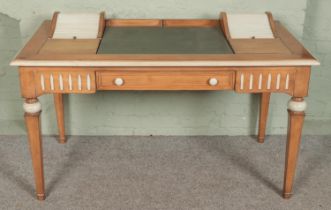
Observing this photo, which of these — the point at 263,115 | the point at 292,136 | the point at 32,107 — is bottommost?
the point at 263,115

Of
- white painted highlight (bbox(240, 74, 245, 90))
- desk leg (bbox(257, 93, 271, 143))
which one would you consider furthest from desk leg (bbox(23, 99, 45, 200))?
desk leg (bbox(257, 93, 271, 143))

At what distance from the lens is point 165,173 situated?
116 inches

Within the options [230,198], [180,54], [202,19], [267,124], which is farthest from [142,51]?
[267,124]

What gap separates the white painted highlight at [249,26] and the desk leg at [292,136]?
0.44 metres

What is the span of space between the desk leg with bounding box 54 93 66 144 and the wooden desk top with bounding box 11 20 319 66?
0.48 meters

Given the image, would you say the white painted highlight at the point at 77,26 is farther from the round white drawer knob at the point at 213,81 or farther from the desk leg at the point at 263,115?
the desk leg at the point at 263,115

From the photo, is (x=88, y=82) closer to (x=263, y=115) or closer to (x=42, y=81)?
(x=42, y=81)

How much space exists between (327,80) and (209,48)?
123 centimetres

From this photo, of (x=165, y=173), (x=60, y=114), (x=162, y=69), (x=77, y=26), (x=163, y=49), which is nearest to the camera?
(x=162, y=69)

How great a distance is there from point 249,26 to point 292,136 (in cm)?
65

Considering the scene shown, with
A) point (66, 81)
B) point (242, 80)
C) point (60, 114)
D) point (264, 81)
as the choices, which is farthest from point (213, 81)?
point (60, 114)

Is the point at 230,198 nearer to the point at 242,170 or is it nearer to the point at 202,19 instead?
the point at 242,170

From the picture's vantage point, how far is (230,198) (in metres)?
2.72

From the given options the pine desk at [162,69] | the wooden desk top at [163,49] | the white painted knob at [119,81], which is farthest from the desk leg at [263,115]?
the white painted knob at [119,81]
